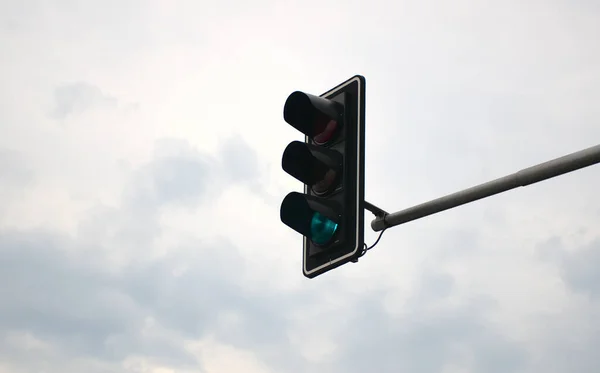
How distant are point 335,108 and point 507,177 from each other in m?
1.29

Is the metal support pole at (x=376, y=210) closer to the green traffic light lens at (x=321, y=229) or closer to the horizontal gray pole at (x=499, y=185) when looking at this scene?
the horizontal gray pole at (x=499, y=185)

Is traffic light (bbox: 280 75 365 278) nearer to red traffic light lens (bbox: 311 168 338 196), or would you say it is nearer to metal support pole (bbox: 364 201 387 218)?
red traffic light lens (bbox: 311 168 338 196)

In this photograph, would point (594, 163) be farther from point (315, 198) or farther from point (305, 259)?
point (305, 259)

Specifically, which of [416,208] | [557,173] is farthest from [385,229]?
[557,173]

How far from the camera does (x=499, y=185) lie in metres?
5.08

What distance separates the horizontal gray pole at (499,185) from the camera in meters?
4.66

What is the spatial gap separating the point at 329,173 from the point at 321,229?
365 mm

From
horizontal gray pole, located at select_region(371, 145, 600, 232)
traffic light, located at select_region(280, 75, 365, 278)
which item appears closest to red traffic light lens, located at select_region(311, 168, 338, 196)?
traffic light, located at select_region(280, 75, 365, 278)

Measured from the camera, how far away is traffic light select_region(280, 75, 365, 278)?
18.0 feet

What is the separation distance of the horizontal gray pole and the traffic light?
1.33 feet

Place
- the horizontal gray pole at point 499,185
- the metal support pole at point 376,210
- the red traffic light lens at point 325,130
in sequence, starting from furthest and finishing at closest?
the metal support pole at point 376,210 < the red traffic light lens at point 325,130 < the horizontal gray pole at point 499,185

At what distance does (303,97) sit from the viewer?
5.66 metres

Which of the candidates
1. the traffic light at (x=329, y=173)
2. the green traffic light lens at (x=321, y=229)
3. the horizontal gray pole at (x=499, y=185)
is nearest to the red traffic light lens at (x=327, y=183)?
the traffic light at (x=329, y=173)

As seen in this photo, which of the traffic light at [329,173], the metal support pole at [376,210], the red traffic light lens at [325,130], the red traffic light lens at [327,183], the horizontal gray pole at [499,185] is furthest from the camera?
the metal support pole at [376,210]
